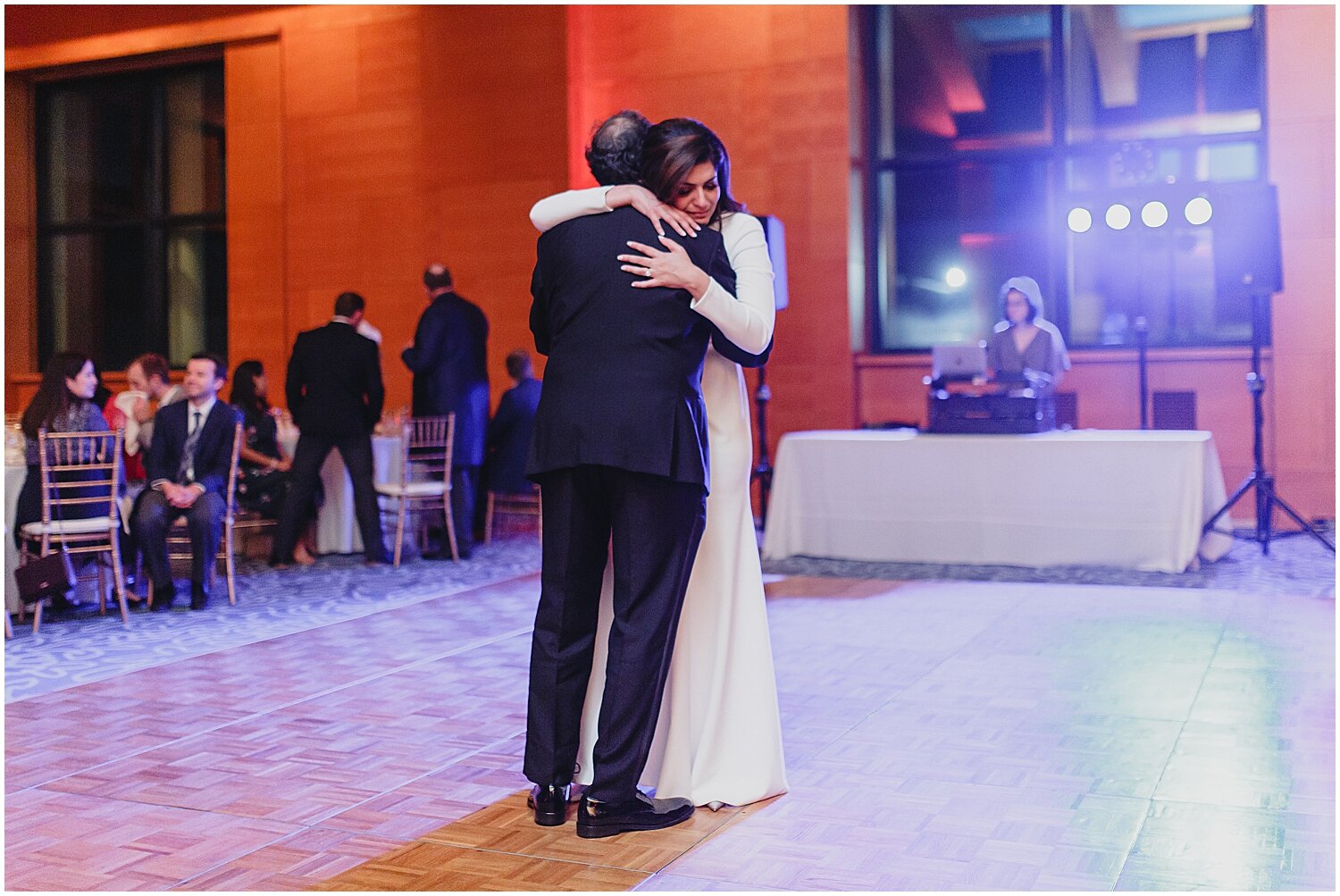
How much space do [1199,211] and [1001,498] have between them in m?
2.09

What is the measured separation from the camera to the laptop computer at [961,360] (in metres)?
6.82

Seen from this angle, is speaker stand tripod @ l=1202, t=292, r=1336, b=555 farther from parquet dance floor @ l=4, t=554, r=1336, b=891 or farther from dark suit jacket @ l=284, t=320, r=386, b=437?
dark suit jacket @ l=284, t=320, r=386, b=437

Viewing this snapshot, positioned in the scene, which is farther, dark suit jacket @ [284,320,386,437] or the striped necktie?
dark suit jacket @ [284,320,386,437]

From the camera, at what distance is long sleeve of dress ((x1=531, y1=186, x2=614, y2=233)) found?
2.61m

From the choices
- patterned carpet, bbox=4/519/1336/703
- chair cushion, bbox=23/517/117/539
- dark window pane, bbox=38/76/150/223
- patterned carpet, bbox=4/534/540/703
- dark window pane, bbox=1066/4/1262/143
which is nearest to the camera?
patterned carpet, bbox=4/534/540/703

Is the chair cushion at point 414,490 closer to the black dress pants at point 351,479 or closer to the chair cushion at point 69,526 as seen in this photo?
the black dress pants at point 351,479

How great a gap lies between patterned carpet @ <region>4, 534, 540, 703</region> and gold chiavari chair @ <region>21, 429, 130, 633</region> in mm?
253

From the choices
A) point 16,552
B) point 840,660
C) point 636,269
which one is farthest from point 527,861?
point 16,552

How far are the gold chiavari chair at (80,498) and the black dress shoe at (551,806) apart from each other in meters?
3.43

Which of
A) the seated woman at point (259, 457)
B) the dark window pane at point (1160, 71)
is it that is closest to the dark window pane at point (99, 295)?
the seated woman at point (259, 457)

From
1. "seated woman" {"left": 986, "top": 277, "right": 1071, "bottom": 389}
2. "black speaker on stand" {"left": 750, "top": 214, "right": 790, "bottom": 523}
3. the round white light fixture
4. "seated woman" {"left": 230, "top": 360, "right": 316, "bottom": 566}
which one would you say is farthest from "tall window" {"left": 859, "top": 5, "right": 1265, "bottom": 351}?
"seated woman" {"left": 230, "top": 360, "right": 316, "bottom": 566}

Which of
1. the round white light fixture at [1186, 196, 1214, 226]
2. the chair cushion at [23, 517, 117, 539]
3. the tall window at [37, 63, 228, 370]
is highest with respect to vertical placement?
the tall window at [37, 63, 228, 370]

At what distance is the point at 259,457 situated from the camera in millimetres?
7473

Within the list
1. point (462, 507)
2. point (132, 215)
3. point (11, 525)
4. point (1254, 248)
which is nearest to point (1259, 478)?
point (1254, 248)
